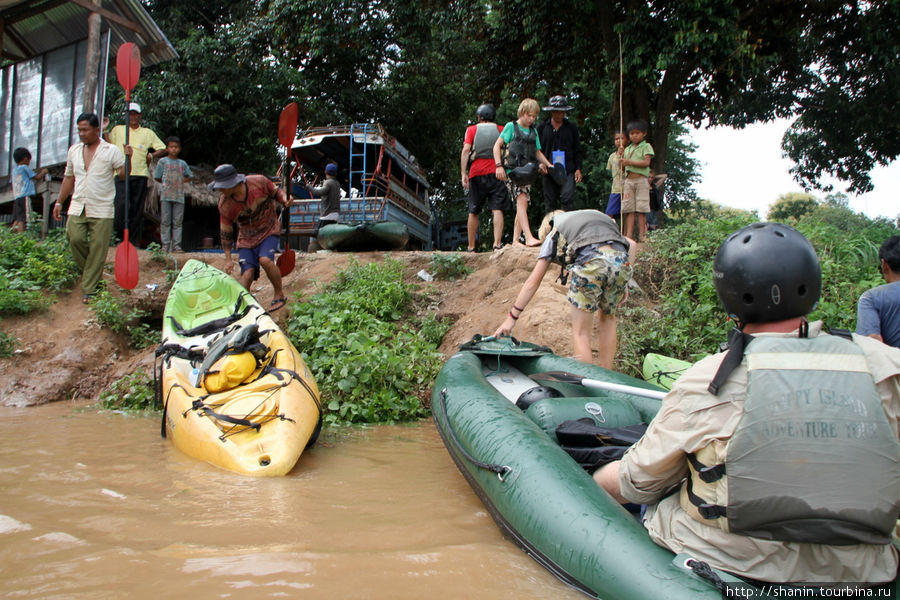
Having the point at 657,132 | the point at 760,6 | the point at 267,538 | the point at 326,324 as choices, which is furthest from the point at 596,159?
the point at 267,538

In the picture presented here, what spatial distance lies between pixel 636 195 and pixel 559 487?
5.49m

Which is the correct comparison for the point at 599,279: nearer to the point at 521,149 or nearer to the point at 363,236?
the point at 521,149

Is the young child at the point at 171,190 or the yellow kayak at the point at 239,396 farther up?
the young child at the point at 171,190

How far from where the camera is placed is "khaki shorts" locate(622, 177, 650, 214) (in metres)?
7.11

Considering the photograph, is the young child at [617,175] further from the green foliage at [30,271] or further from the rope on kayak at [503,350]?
the green foliage at [30,271]

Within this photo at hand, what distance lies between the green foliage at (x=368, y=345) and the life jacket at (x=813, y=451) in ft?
11.5

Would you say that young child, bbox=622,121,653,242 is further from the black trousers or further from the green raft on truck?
the black trousers

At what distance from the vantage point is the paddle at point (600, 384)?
122 inches

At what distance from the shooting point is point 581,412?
3029mm

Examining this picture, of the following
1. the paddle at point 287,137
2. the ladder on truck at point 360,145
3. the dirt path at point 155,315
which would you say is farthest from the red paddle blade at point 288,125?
the ladder on truck at point 360,145

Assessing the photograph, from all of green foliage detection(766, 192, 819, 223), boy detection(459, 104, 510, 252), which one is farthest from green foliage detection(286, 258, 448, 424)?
green foliage detection(766, 192, 819, 223)

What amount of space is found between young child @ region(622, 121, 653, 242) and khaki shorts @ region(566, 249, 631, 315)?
10.1 ft

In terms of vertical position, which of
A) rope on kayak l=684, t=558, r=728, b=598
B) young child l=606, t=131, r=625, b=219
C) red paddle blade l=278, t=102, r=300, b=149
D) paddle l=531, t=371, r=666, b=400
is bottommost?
rope on kayak l=684, t=558, r=728, b=598

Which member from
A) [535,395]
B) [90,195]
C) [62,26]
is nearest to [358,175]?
[62,26]
